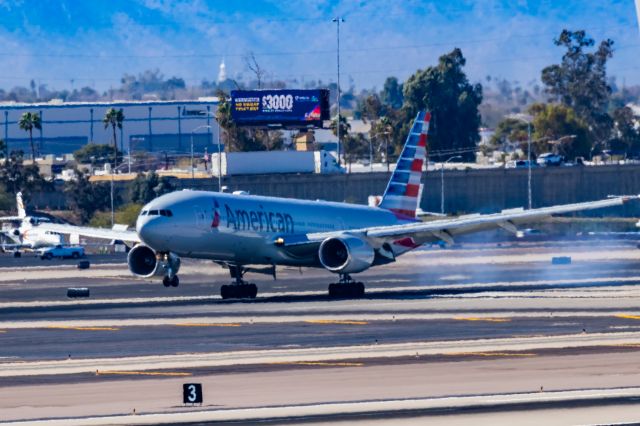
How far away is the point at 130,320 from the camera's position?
168 ft

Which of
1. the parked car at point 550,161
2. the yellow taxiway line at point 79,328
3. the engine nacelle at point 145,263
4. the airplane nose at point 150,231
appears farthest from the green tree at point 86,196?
the yellow taxiway line at point 79,328

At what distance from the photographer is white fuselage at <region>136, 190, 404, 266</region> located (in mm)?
58438

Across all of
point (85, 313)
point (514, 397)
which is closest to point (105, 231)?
point (85, 313)

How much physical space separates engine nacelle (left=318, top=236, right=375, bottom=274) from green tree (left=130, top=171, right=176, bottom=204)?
77138mm

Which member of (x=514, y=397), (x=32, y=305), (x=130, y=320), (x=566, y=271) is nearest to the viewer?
(x=514, y=397)

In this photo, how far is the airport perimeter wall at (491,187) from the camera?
481 ft

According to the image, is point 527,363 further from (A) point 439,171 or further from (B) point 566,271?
(A) point 439,171

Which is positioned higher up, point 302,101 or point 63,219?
point 302,101

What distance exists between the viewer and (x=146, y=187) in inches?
5650

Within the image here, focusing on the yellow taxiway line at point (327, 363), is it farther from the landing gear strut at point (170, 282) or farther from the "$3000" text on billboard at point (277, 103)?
the "$3000" text on billboard at point (277, 103)

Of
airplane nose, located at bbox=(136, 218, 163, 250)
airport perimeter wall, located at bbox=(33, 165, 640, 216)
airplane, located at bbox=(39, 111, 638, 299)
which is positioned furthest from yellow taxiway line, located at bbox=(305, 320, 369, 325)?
airport perimeter wall, located at bbox=(33, 165, 640, 216)

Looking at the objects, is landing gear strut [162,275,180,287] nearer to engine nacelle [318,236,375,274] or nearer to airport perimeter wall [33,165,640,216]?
engine nacelle [318,236,375,274]

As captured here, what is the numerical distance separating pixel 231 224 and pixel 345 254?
16.5 ft

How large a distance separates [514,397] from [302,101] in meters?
121
